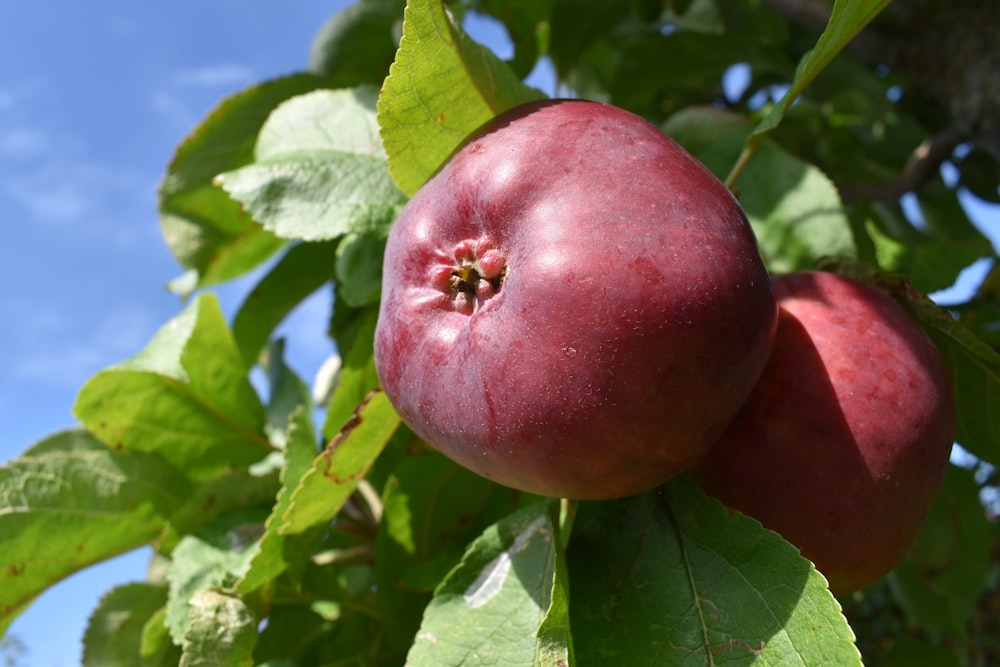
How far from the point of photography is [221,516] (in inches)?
45.2

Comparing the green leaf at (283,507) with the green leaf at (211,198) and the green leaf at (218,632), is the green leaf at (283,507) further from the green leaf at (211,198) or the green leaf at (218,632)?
the green leaf at (211,198)

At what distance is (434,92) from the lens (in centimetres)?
76

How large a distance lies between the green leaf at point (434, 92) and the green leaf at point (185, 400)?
19.4 inches

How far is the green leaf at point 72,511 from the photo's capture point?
1121 millimetres

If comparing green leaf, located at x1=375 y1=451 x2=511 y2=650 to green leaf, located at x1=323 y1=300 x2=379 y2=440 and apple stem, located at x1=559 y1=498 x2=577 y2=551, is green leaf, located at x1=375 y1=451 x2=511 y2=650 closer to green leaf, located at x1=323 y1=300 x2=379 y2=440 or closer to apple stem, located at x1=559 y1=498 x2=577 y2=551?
green leaf, located at x1=323 y1=300 x2=379 y2=440

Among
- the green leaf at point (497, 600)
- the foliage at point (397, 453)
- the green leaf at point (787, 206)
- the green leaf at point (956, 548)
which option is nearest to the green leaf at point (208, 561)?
the foliage at point (397, 453)

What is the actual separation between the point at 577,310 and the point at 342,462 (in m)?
0.35

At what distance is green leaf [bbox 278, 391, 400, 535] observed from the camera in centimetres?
84

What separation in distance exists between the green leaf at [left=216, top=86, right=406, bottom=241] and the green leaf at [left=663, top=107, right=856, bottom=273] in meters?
0.40

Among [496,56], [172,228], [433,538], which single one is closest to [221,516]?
[433,538]

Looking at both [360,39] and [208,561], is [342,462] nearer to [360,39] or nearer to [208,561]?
[208,561]

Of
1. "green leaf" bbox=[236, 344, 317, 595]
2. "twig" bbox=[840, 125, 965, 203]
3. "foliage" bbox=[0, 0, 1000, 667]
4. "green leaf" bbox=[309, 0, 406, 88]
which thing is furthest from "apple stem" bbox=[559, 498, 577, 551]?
"twig" bbox=[840, 125, 965, 203]

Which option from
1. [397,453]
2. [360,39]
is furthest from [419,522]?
[360,39]

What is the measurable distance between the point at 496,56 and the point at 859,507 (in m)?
0.49
